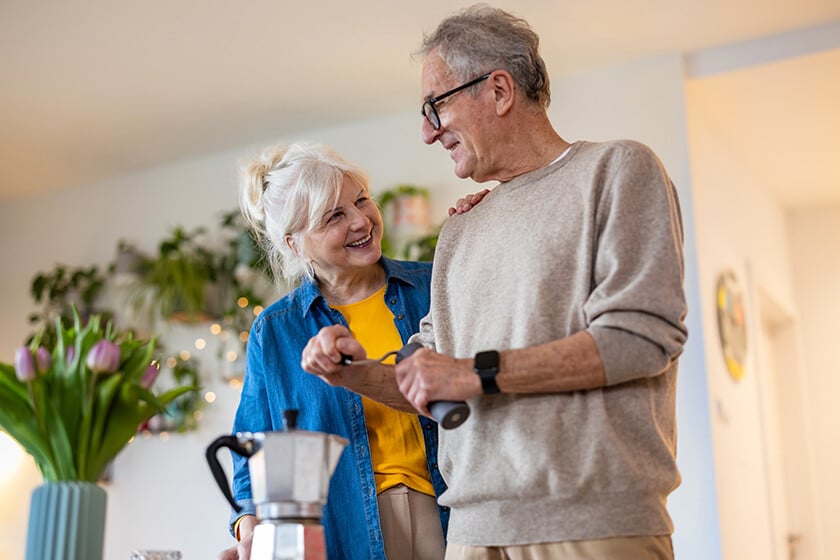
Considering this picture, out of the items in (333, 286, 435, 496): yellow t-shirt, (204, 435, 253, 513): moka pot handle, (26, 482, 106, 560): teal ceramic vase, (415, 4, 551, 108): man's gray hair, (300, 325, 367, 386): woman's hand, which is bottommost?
(26, 482, 106, 560): teal ceramic vase

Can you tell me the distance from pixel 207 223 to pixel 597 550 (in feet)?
12.2

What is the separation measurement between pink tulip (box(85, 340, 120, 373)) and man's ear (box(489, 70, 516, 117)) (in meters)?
0.71

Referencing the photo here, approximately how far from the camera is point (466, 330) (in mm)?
1416

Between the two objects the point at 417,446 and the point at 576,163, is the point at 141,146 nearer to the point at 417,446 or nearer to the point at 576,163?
the point at 417,446

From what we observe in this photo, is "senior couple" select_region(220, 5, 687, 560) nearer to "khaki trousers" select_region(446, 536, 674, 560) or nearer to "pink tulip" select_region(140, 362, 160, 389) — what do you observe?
"khaki trousers" select_region(446, 536, 674, 560)

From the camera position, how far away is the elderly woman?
1.74 meters

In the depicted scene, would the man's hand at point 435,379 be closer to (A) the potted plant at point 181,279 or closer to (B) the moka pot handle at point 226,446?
(B) the moka pot handle at point 226,446

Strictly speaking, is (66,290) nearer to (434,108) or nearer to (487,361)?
(434,108)

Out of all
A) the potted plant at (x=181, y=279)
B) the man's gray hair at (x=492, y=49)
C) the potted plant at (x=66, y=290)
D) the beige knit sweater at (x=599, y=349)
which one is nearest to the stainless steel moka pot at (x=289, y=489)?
the beige knit sweater at (x=599, y=349)

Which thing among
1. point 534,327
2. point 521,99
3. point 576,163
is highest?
point 521,99

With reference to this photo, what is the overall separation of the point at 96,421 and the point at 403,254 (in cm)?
277

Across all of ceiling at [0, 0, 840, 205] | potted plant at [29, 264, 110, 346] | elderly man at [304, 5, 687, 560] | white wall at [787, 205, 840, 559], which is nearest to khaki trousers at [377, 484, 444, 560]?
elderly man at [304, 5, 687, 560]

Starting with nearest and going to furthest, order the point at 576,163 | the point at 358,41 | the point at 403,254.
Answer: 1. the point at 576,163
2. the point at 358,41
3. the point at 403,254

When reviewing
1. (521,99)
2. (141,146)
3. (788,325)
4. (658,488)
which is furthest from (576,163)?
(788,325)
